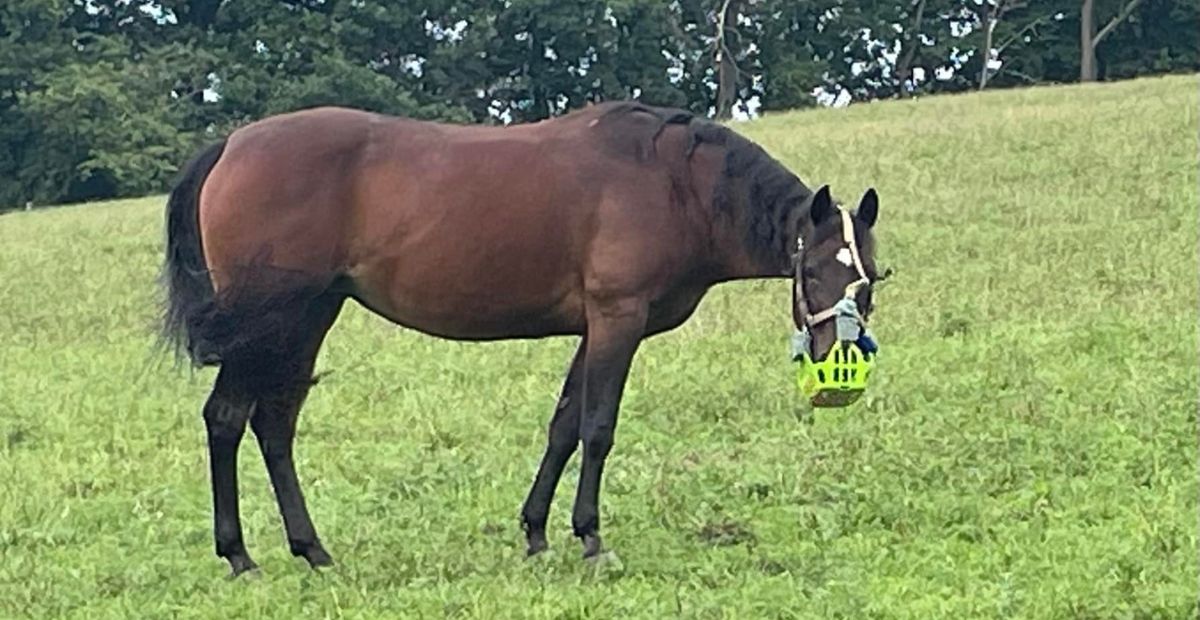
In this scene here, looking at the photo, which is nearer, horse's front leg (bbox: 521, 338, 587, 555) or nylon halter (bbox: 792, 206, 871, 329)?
nylon halter (bbox: 792, 206, 871, 329)

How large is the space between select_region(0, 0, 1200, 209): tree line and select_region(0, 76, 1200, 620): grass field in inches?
1065

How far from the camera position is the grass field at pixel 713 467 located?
19.1 ft

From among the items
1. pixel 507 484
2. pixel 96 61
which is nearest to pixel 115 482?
pixel 507 484

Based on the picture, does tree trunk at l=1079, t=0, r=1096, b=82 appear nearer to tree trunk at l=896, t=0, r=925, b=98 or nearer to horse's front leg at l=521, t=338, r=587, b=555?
tree trunk at l=896, t=0, r=925, b=98

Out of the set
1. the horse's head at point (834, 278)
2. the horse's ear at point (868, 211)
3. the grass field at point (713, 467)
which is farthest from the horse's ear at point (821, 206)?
the grass field at point (713, 467)

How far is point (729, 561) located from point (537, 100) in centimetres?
4328

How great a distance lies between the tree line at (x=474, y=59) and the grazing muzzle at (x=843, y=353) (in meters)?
35.1

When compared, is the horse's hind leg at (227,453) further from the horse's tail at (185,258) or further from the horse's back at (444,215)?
the horse's back at (444,215)

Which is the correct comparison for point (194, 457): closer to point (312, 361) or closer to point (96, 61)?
point (312, 361)

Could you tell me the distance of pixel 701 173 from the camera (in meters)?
6.39

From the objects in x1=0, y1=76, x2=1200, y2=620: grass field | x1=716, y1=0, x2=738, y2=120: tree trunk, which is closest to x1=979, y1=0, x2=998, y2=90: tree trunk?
x1=716, y1=0, x2=738, y2=120: tree trunk

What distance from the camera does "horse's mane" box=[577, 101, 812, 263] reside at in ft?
20.5

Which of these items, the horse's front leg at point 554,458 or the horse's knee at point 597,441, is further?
the horse's front leg at point 554,458

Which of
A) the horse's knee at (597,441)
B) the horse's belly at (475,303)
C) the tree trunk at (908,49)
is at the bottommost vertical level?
the horse's knee at (597,441)
